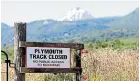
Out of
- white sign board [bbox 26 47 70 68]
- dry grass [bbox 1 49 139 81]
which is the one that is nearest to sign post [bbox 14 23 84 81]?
white sign board [bbox 26 47 70 68]

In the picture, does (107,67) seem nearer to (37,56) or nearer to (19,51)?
(37,56)

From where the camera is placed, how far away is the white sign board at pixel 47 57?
10.2 metres

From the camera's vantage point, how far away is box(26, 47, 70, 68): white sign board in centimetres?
1019

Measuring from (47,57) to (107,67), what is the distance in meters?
2.89

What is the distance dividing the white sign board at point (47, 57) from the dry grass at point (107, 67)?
183 centimetres

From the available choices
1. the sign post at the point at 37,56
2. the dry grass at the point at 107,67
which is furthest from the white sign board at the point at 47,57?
the dry grass at the point at 107,67

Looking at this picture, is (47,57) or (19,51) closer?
(19,51)

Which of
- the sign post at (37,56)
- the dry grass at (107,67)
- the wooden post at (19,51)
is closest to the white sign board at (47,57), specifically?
the sign post at (37,56)

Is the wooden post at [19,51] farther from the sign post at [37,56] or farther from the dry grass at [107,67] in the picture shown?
the dry grass at [107,67]

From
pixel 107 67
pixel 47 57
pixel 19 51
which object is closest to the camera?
pixel 19 51

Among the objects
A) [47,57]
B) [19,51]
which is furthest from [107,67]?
[19,51]

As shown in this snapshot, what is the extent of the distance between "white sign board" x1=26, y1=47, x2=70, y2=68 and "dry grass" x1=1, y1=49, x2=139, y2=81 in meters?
1.83

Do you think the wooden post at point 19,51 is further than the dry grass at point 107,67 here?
No

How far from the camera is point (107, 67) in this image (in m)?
12.8
